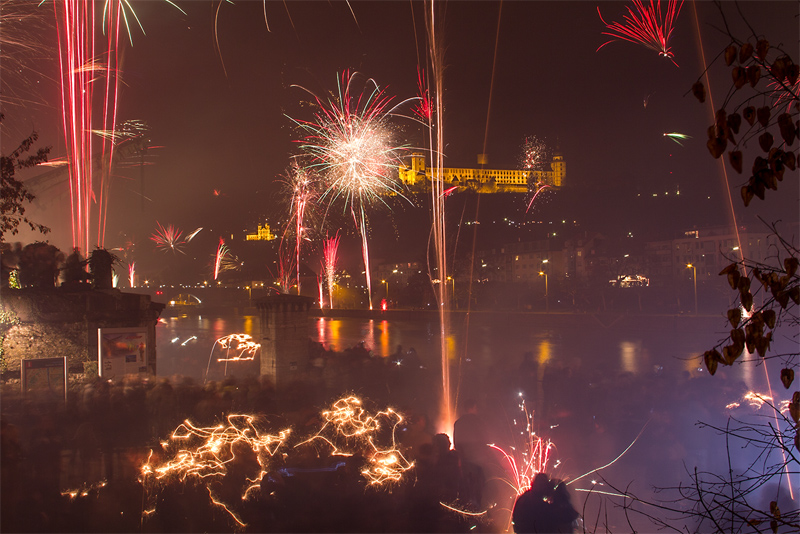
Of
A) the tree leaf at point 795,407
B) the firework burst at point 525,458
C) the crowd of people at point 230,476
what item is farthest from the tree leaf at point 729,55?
the firework burst at point 525,458

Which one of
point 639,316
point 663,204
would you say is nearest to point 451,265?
point 639,316

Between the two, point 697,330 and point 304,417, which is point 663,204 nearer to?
point 697,330

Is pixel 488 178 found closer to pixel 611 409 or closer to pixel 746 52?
pixel 611 409

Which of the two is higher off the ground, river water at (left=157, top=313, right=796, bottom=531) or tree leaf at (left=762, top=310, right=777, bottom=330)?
tree leaf at (left=762, top=310, right=777, bottom=330)

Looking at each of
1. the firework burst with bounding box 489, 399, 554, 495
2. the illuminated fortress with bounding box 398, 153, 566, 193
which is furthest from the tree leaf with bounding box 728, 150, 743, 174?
the illuminated fortress with bounding box 398, 153, 566, 193

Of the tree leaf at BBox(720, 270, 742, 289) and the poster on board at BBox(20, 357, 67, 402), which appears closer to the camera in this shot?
the tree leaf at BBox(720, 270, 742, 289)

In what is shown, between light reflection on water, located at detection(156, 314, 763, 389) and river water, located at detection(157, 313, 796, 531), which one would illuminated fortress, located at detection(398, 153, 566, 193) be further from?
river water, located at detection(157, 313, 796, 531)

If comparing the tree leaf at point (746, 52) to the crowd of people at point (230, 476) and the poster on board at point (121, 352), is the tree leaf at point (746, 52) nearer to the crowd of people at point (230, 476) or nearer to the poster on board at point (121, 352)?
the crowd of people at point (230, 476)
